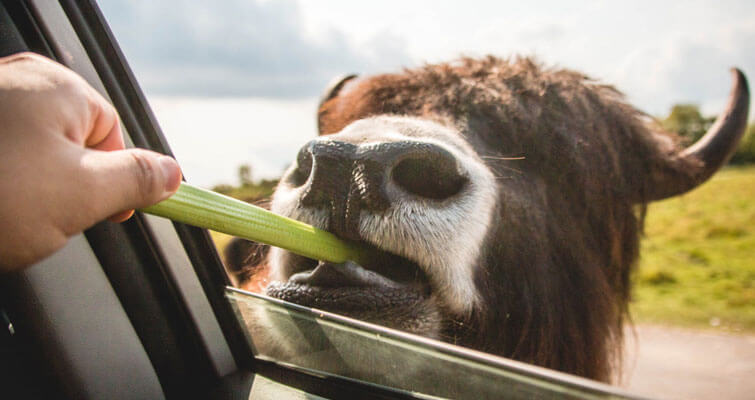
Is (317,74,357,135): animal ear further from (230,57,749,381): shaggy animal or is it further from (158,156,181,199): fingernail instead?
(158,156,181,199): fingernail

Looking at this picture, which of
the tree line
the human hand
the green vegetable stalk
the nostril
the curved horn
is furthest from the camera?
the tree line

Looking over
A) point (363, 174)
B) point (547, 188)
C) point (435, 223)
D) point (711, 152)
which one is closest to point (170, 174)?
point (363, 174)

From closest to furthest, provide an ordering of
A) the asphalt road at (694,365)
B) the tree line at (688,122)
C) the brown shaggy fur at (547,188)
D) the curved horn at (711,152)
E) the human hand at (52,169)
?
the human hand at (52,169), the brown shaggy fur at (547,188), the curved horn at (711,152), the tree line at (688,122), the asphalt road at (694,365)

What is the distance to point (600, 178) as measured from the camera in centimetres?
282

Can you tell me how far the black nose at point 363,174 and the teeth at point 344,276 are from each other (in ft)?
0.34

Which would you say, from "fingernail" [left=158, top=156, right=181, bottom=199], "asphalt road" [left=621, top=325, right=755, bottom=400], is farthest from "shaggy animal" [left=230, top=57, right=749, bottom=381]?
"asphalt road" [left=621, top=325, right=755, bottom=400]

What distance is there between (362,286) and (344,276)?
0.06m

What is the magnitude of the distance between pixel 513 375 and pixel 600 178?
2177 millimetres

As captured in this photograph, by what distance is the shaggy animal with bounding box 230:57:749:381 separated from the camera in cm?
162

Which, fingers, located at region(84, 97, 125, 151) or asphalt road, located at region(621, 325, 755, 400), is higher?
fingers, located at region(84, 97, 125, 151)

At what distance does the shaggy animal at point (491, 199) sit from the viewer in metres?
1.62

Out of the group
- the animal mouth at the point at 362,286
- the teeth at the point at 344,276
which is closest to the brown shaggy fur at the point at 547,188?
the animal mouth at the point at 362,286

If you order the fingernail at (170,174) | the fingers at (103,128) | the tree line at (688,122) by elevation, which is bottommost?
the tree line at (688,122)

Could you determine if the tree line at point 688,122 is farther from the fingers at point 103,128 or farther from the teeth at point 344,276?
Answer: the fingers at point 103,128
